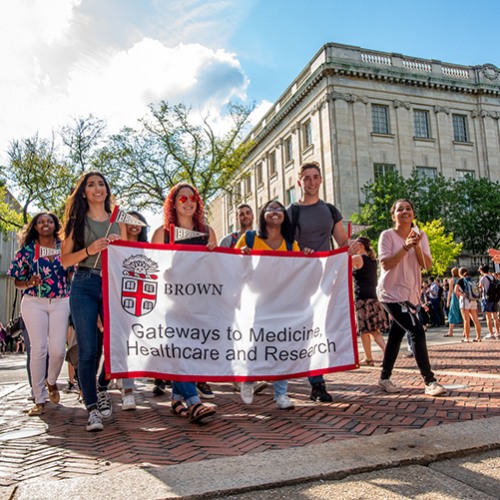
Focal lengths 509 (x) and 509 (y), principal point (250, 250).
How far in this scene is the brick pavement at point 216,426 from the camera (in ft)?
10.5

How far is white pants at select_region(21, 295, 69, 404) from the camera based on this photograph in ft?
17.2

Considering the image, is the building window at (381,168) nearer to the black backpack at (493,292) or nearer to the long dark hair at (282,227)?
the black backpack at (493,292)

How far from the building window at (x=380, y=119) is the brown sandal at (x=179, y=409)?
32105mm

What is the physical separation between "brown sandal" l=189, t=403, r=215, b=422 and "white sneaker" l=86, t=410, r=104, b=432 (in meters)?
0.74

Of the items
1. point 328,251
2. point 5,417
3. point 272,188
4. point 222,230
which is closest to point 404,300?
point 328,251

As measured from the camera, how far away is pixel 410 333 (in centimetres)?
514

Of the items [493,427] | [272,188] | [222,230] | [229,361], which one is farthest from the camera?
[222,230]

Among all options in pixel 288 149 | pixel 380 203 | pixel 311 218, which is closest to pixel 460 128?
pixel 380 203

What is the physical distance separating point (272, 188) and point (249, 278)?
38333 mm

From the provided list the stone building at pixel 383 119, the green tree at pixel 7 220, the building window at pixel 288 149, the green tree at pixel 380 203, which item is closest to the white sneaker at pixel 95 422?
the green tree at pixel 380 203

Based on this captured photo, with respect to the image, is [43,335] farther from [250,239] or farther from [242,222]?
[242,222]

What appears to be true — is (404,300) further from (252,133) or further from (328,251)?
(252,133)

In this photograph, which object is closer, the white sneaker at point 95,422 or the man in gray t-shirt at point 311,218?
the white sneaker at point 95,422

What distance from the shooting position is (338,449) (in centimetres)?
311
